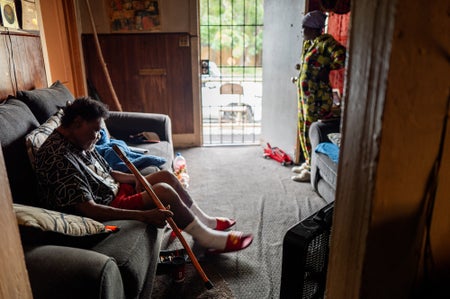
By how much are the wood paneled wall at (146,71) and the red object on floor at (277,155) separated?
3.21ft

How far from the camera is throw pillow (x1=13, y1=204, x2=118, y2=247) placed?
103cm

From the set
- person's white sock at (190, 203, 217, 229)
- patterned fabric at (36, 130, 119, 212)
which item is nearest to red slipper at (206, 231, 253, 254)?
person's white sock at (190, 203, 217, 229)

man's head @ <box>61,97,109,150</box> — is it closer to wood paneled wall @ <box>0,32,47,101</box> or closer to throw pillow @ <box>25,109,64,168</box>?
throw pillow @ <box>25,109,64,168</box>

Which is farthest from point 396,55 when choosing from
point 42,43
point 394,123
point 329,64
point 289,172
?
point 289,172

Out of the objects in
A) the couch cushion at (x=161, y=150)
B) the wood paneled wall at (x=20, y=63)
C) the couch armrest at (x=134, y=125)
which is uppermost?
the wood paneled wall at (x=20, y=63)

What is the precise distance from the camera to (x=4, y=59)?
1893mm

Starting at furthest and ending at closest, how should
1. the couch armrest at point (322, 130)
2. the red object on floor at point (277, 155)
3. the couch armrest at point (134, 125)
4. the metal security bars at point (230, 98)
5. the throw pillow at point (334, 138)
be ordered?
the metal security bars at point (230, 98) → the red object on floor at point (277, 155) → the couch armrest at point (134, 125) → the couch armrest at point (322, 130) → the throw pillow at point (334, 138)

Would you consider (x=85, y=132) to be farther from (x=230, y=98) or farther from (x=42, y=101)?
(x=230, y=98)

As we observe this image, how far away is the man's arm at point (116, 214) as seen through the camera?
138cm

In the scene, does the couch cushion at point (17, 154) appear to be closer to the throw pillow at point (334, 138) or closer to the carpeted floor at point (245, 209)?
the carpeted floor at point (245, 209)

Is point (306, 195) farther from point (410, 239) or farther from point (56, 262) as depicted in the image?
point (410, 239)

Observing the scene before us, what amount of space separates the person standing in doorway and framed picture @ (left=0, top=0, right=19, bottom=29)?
2042mm

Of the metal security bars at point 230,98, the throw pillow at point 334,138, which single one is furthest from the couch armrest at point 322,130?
the metal security bars at point 230,98

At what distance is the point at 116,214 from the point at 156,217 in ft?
0.54
